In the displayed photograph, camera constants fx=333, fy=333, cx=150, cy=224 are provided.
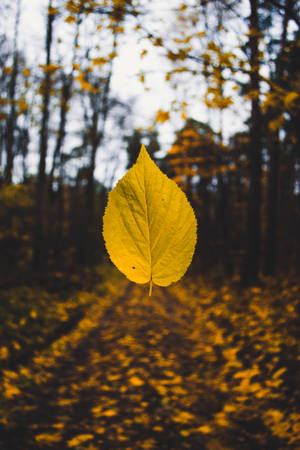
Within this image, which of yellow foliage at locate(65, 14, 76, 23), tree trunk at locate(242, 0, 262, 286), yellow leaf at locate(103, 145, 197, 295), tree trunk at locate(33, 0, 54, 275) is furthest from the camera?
tree trunk at locate(33, 0, 54, 275)

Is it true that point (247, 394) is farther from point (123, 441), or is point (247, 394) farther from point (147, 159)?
point (147, 159)

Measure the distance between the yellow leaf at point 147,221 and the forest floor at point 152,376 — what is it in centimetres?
379

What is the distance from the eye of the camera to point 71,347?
6.17 meters

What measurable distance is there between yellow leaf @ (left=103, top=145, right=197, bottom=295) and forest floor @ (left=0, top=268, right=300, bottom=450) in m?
3.79

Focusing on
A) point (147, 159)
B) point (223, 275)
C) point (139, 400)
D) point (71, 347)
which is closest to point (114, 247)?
point (147, 159)

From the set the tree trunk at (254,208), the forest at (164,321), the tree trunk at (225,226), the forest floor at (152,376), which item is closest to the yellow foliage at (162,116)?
the forest at (164,321)

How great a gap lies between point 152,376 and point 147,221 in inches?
209

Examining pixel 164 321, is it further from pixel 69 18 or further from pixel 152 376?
pixel 69 18

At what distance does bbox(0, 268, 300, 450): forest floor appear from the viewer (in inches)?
142

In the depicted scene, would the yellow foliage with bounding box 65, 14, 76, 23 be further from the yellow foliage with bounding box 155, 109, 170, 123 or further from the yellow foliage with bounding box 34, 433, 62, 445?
the yellow foliage with bounding box 34, 433, 62, 445

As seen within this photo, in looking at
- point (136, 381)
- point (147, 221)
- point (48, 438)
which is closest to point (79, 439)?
point (48, 438)

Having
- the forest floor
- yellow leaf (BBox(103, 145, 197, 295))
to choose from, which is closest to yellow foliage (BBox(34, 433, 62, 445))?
the forest floor

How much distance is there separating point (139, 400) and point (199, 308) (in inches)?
205

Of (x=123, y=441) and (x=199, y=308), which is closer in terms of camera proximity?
(x=123, y=441)
